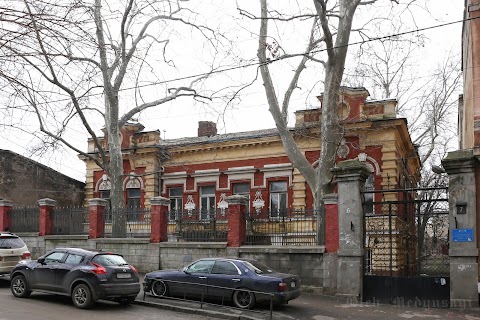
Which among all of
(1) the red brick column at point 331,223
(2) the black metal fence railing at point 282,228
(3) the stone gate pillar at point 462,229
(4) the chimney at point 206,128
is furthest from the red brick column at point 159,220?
(4) the chimney at point 206,128

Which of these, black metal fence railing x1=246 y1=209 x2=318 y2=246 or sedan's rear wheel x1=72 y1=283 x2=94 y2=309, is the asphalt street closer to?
sedan's rear wheel x1=72 y1=283 x2=94 y2=309

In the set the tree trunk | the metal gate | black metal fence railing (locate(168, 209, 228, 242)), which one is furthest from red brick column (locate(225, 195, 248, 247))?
the tree trunk

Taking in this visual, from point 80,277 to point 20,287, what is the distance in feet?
7.75

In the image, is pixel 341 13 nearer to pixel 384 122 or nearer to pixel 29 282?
pixel 384 122

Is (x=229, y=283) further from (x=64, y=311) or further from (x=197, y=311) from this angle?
(x=64, y=311)

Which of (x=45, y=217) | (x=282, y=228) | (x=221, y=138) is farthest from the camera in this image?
(x=221, y=138)

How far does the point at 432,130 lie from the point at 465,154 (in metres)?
20.4

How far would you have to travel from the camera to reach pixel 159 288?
1571 cm

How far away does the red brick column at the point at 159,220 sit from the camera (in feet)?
68.1

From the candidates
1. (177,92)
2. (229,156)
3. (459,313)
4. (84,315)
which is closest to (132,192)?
(229,156)

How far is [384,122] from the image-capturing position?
80.9 feet

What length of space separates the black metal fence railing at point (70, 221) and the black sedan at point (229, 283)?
28.4 ft

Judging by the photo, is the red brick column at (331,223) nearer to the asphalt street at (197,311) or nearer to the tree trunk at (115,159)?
the asphalt street at (197,311)

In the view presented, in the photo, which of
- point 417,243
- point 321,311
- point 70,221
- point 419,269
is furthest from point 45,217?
point 419,269
